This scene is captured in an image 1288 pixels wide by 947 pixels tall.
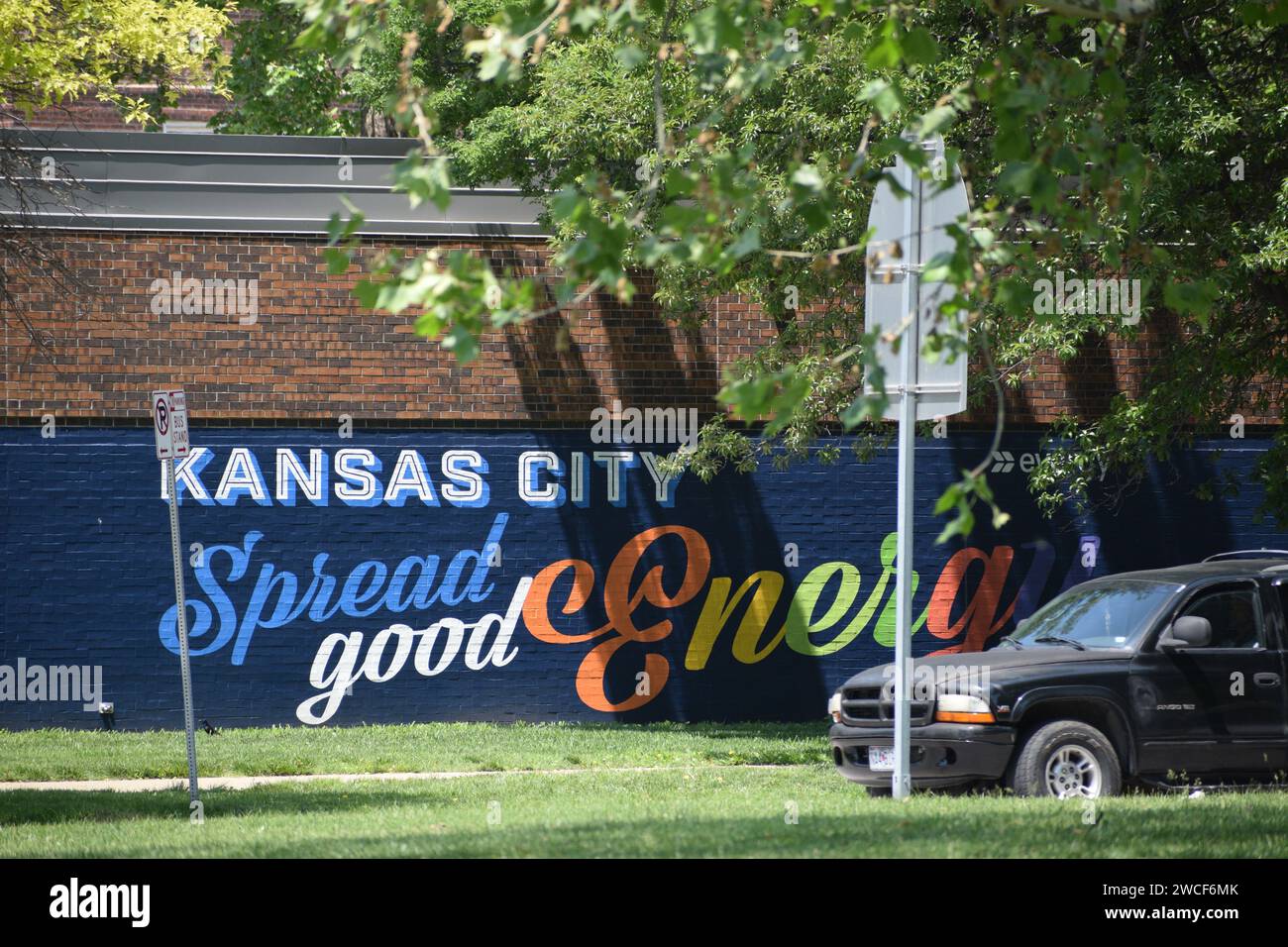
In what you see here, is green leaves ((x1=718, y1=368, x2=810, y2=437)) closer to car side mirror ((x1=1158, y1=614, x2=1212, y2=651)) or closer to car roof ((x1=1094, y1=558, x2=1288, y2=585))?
car side mirror ((x1=1158, y1=614, x2=1212, y2=651))

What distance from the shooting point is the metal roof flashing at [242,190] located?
16.5 m

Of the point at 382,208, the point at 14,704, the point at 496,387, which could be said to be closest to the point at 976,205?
the point at 496,387

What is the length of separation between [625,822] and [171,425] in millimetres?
4593

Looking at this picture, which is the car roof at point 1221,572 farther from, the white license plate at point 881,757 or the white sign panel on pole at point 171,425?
the white sign panel on pole at point 171,425

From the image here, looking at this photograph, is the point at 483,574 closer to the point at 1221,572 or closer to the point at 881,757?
the point at 881,757

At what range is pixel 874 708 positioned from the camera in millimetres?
10453

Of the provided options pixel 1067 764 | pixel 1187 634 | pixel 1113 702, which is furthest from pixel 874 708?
pixel 1187 634

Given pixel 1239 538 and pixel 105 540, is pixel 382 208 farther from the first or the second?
pixel 1239 538

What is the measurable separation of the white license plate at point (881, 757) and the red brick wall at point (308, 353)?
7.43 metres

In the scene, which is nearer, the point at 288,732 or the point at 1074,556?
the point at 288,732

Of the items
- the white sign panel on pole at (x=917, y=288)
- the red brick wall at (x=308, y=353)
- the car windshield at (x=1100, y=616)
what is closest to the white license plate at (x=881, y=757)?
the car windshield at (x=1100, y=616)

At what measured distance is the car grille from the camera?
10016 mm

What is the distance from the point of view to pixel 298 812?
413 inches

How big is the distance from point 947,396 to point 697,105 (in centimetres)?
477
